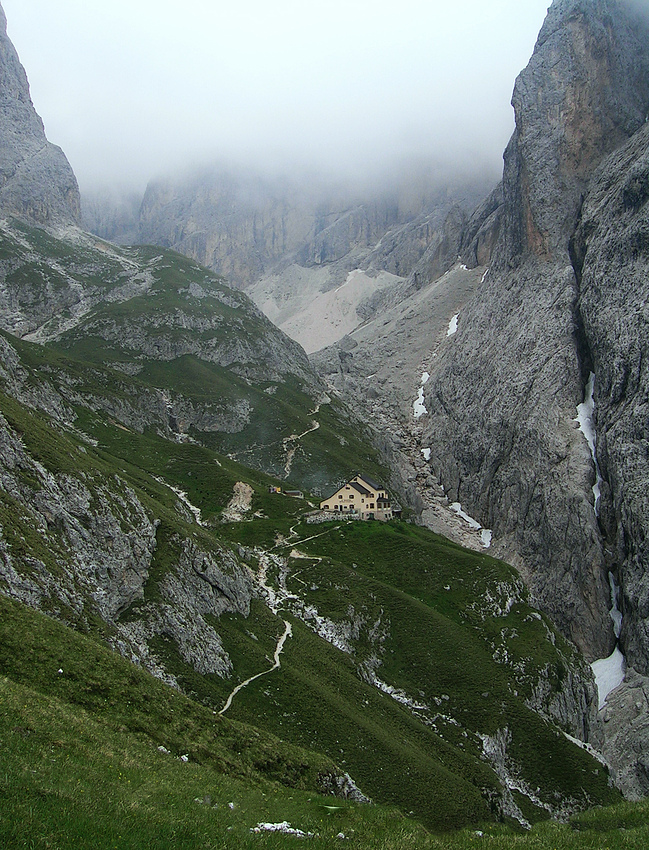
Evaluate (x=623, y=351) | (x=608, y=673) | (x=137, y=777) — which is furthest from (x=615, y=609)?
(x=137, y=777)

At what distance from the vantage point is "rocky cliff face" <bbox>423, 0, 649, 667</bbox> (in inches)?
5098

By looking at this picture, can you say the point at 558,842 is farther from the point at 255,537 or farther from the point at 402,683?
Result: the point at 255,537

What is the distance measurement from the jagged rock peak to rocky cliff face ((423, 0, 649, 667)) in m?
0.37

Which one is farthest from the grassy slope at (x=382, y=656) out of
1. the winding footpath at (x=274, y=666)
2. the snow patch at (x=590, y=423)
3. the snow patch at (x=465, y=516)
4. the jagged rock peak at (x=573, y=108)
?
the jagged rock peak at (x=573, y=108)

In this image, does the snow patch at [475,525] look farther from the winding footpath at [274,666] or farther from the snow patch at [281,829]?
the snow patch at [281,829]

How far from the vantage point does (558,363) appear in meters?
158

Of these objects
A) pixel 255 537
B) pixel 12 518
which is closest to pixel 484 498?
pixel 255 537

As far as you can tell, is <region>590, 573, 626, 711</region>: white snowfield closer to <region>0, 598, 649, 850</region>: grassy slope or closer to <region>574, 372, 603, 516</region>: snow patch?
<region>574, 372, 603, 516</region>: snow patch

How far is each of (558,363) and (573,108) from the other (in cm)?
8426

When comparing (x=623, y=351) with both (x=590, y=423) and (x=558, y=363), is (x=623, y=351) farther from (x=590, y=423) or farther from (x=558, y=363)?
(x=558, y=363)

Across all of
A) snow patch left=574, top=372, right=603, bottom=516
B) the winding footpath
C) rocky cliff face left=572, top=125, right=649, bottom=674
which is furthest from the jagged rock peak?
the winding footpath

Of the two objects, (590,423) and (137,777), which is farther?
(590,423)

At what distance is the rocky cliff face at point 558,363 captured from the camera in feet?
425

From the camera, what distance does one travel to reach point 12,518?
47688 mm
